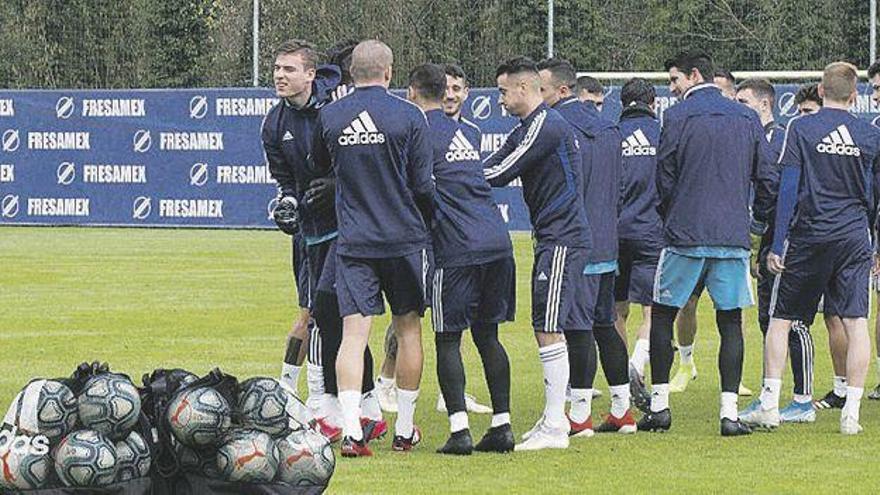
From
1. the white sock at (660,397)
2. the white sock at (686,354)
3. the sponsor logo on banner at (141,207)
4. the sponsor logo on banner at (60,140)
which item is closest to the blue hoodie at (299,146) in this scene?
the white sock at (660,397)

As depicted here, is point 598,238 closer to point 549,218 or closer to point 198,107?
point 549,218

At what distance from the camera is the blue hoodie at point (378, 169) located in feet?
34.6

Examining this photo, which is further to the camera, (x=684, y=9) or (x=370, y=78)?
(x=684, y=9)

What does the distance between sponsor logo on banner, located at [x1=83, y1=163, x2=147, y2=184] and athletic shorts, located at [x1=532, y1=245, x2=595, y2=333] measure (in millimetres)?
22382

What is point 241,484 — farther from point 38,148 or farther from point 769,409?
point 38,148

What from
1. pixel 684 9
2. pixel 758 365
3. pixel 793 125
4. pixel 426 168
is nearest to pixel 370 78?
pixel 426 168

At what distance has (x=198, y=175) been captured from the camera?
32406mm

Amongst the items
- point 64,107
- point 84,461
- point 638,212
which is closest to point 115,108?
point 64,107

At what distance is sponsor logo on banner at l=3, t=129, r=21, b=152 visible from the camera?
33375mm

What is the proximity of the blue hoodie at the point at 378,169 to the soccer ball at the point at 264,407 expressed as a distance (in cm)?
196

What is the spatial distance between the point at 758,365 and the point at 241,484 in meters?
7.71

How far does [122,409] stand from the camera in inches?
330

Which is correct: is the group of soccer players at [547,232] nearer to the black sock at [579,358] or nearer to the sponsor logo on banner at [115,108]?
the black sock at [579,358]

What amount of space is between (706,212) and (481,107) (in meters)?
18.9
